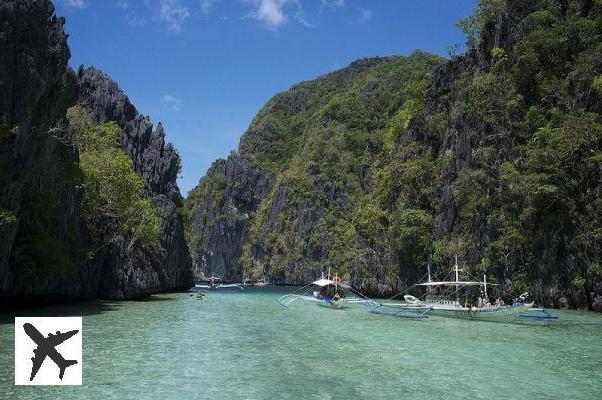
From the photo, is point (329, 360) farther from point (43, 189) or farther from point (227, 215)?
point (227, 215)

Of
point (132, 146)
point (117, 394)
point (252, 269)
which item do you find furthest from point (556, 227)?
point (252, 269)

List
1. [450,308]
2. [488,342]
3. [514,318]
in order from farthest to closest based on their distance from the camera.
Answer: [450,308], [514,318], [488,342]

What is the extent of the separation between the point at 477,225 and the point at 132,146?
41.5m

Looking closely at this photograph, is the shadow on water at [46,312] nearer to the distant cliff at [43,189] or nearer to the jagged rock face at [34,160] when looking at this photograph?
the distant cliff at [43,189]

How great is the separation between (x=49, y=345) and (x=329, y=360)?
11017mm

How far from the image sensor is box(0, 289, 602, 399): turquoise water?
13.1 meters

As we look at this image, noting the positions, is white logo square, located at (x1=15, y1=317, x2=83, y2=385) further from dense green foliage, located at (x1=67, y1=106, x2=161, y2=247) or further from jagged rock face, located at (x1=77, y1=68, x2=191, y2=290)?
jagged rock face, located at (x1=77, y1=68, x2=191, y2=290)

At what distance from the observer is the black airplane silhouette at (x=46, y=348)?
26.8ft

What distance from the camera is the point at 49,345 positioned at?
823 centimetres

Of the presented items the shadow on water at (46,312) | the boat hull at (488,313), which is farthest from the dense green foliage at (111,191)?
the boat hull at (488,313)

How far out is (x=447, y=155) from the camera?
56094mm

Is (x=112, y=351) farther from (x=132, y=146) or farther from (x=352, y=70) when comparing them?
(x=352, y=70)

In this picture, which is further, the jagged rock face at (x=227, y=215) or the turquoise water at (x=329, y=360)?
the jagged rock face at (x=227, y=215)

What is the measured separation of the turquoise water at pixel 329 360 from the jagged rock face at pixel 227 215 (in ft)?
381
